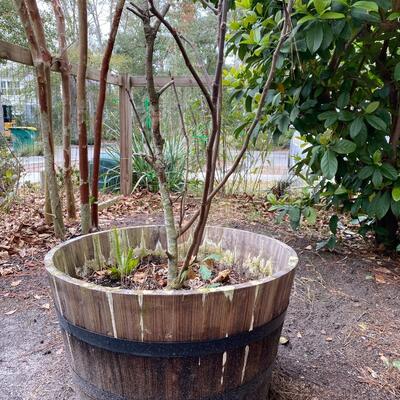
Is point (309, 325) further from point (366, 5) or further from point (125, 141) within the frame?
point (125, 141)

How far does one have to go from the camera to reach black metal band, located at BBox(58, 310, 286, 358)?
849 millimetres

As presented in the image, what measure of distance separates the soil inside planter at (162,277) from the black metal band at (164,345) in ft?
0.72

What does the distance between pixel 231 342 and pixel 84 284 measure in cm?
Result: 39

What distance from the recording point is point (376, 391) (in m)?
1.31

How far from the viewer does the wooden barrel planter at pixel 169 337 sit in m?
0.83

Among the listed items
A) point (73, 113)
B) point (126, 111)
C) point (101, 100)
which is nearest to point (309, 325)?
point (101, 100)

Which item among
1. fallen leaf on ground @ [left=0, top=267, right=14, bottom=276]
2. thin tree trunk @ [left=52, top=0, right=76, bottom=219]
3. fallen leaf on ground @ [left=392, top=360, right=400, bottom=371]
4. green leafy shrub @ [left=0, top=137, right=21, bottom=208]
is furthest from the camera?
green leafy shrub @ [left=0, top=137, right=21, bottom=208]

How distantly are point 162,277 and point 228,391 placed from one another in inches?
16.5

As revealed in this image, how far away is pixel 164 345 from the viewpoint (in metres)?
0.85

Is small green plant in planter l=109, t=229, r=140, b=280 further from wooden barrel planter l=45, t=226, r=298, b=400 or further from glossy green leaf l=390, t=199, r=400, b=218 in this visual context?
glossy green leaf l=390, t=199, r=400, b=218

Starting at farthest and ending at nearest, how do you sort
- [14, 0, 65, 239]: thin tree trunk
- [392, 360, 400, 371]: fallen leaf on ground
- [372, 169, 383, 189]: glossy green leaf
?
[14, 0, 65, 239]: thin tree trunk < [372, 169, 383, 189]: glossy green leaf < [392, 360, 400, 371]: fallen leaf on ground

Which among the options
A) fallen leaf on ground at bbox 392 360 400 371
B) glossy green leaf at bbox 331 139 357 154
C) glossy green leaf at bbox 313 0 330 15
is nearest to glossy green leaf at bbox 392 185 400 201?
glossy green leaf at bbox 331 139 357 154

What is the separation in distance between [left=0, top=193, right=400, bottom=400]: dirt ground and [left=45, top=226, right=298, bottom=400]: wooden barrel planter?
0.40 m

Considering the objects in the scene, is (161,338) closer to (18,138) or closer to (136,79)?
(18,138)
